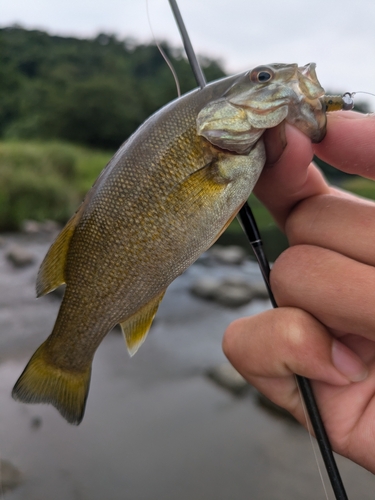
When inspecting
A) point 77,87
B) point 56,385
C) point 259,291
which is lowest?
point 259,291

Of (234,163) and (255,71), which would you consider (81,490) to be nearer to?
(234,163)

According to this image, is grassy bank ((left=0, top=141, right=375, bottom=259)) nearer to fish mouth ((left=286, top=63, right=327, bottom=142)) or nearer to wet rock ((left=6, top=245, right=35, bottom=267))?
wet rock ((left=6, top=245, right=35, bottom=267))

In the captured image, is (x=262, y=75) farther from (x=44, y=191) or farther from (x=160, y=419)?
(x=44, y=191)

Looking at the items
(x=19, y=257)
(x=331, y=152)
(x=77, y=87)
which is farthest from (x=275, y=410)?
(x=77, y=87)

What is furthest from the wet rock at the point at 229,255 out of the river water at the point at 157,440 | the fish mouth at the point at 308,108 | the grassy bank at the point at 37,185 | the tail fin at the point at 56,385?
the fish mouth at the point at 308,108

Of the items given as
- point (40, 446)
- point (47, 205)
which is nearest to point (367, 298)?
point (40, 446)

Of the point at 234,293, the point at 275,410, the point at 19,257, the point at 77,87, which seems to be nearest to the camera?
the point at 275,410
